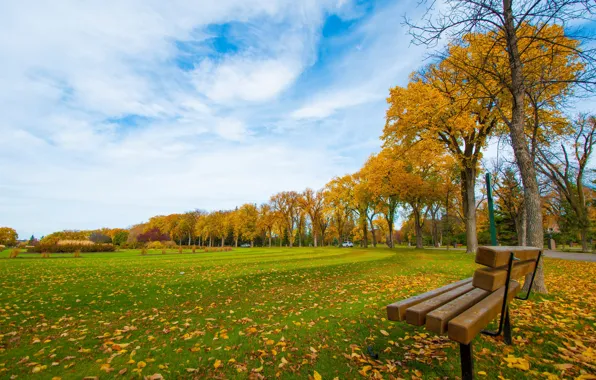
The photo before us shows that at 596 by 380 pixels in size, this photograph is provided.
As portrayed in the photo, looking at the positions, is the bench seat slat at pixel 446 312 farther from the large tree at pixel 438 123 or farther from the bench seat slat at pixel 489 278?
the large tree at pixel 438 123

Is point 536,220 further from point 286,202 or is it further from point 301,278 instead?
point 286,202

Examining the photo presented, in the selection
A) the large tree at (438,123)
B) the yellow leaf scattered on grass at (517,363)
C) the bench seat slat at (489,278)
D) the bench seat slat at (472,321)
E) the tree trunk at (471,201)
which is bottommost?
the yellow leaf scattered on grass at (517,363)

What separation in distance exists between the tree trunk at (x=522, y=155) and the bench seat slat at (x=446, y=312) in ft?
14.9

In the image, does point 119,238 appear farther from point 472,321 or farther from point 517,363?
point 472,321

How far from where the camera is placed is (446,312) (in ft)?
8.30

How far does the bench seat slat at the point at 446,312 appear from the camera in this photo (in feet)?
7.72

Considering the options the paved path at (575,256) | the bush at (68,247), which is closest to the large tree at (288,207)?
the bush at (68,247)

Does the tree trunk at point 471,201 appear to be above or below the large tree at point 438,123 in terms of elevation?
below

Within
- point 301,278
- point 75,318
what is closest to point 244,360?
point 75,318

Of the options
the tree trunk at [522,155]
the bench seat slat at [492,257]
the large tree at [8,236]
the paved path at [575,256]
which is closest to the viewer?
the bench seat slat at [492,257]

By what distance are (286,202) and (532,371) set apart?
61.8 meters

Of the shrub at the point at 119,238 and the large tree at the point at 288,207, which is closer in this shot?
the shrub at the point at 119,238

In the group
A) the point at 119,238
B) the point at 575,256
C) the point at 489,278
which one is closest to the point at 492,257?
the point at 489,278

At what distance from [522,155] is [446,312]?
6.09 meters
